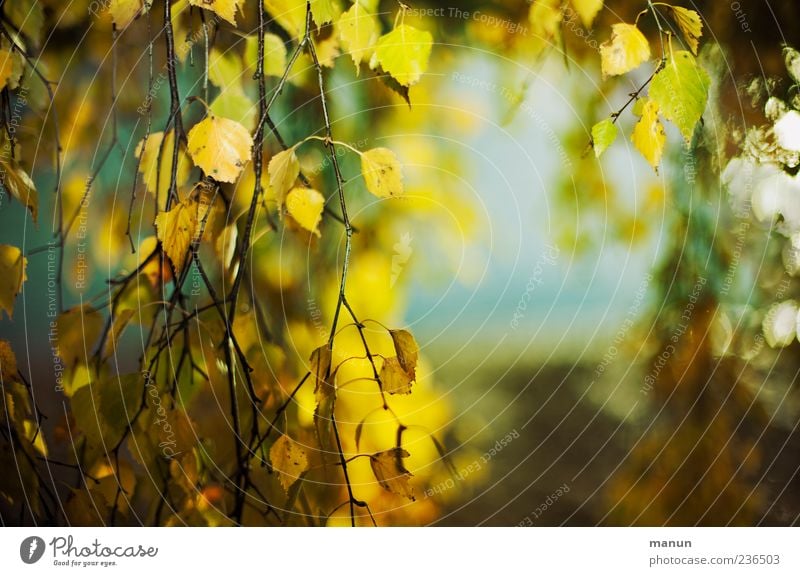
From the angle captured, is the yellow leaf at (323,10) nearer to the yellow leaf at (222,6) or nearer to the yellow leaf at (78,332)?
the yellow leaf at (222,6)

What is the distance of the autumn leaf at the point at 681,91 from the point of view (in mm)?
722

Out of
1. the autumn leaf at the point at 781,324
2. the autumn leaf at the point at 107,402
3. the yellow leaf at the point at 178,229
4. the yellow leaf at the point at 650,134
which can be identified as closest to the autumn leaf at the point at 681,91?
the yellow leaf at the point at 650,134

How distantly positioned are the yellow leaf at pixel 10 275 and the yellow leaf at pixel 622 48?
563 millimetres

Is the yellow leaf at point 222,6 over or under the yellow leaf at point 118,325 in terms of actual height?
over

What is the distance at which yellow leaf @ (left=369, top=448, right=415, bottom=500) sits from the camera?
28.7 inches

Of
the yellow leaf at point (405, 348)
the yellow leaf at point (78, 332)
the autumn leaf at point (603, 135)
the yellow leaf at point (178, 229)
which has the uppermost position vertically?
the autumn leaf at point (603, 135)

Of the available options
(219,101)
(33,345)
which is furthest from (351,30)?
(33,345)

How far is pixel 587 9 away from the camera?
72cm

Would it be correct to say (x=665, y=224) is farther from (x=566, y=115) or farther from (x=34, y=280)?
(x=34, y=280)

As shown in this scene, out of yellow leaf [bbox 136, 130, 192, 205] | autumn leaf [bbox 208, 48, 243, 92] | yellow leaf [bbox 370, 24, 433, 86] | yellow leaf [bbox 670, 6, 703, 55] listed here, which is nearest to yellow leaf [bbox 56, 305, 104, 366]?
yellow leaf [bbox 136, 130, 192, 205]

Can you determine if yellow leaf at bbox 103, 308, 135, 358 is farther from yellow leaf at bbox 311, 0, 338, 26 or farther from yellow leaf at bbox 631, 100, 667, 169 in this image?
yellow leaf at bbox 631, 100, 667, 169

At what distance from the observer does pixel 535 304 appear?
731mm

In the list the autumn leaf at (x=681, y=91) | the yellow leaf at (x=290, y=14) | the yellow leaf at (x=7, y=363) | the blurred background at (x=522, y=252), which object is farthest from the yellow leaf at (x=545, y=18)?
the yellow leaf at (x=7, y=363)

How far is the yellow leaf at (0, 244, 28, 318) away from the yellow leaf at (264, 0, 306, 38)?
1.04 ft
